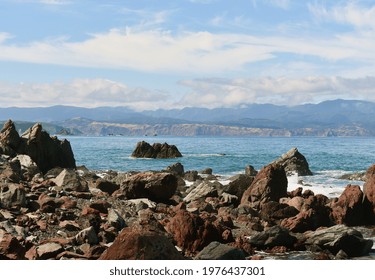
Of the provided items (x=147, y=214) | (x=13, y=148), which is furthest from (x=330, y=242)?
(x=13, y=148)

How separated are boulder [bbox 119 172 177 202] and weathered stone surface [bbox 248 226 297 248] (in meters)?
10.7

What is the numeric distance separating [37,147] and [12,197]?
40.9 m

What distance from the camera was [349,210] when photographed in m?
25.6

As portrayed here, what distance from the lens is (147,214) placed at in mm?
22297

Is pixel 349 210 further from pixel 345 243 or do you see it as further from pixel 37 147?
pixel 37 147

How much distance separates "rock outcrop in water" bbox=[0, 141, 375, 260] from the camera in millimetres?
14422

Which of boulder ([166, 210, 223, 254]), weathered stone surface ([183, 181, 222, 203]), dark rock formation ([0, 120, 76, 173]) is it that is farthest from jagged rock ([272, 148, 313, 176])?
boulder ([166, 210, 223, 254])

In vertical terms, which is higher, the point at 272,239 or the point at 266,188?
the point at 266,188

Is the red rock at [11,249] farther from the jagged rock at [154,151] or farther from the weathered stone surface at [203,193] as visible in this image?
the jagged rock at [154,151]

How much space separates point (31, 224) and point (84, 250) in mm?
3708

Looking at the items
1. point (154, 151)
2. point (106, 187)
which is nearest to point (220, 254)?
point (106, 187)

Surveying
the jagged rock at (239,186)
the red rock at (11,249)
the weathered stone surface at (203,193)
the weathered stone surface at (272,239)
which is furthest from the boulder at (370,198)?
the red rock at (11,249)

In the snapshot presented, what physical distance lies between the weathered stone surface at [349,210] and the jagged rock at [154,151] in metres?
81.9

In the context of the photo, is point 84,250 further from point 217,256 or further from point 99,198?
point 99,198
